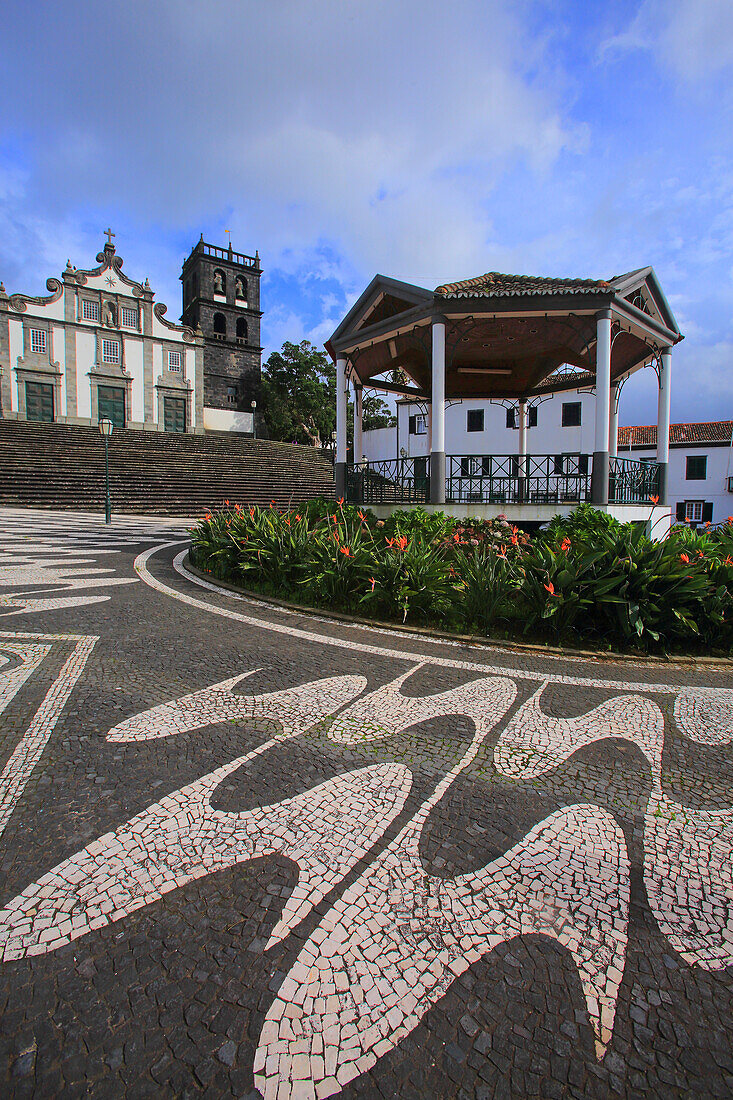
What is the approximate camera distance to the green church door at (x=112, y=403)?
1667 inches

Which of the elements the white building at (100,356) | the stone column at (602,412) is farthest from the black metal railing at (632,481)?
the white building at (100,356)

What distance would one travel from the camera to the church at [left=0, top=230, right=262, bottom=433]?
39375 mm

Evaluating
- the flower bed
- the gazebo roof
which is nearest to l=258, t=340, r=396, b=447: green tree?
the gazebo roof

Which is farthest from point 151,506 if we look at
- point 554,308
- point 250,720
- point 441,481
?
point 250,720

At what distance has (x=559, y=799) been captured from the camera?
2514mm

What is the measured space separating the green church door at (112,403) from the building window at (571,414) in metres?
32.4

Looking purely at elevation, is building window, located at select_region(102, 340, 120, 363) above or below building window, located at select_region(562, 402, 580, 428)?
above

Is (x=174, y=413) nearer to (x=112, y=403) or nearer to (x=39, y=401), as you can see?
(x=112, y=403)

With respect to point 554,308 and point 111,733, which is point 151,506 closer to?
point 554,308

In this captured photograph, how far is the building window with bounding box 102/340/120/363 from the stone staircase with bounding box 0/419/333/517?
11257 mm

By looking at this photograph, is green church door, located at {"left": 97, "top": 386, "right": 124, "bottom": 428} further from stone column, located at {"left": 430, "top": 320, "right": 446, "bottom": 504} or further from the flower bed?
the flower bed

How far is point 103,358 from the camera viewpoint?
140 feet

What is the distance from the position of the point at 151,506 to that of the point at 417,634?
19441 millimetres

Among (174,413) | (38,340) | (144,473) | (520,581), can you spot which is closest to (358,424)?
(520,581)
